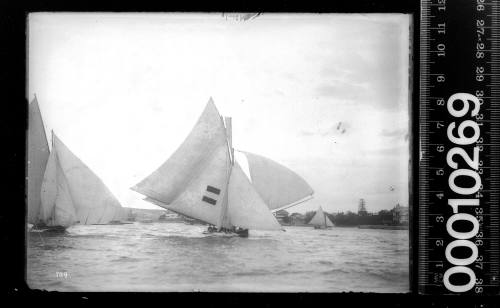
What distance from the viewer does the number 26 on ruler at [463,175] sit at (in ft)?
10.3

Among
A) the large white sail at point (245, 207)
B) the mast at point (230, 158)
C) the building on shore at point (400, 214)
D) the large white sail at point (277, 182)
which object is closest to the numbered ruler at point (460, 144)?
the building on shore at point (400, 214)

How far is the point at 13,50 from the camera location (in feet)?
10.7

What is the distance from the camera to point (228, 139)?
3301mm

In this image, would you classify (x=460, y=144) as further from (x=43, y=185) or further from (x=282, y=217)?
(x=43, y=185)

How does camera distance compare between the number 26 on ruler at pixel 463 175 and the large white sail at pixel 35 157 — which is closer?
the number 26 on ruler at pixel 463 175

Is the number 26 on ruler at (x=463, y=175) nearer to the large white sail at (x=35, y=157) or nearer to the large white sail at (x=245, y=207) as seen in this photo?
the large white sail at (x=245, y=207)

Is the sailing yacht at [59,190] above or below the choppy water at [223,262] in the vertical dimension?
above

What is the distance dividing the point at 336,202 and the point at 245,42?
97cm

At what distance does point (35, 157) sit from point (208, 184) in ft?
3.02

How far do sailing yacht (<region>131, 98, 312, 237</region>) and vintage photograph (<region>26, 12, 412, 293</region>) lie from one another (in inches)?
0.5

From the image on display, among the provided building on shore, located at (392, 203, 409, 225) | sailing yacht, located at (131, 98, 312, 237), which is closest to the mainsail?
sailing yacht, located at (131, 98, 312, 237)

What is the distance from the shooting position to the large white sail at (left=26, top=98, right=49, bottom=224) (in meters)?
3.26

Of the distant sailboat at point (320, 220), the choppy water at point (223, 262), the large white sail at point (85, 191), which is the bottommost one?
the choppy water at point (223, 262)
